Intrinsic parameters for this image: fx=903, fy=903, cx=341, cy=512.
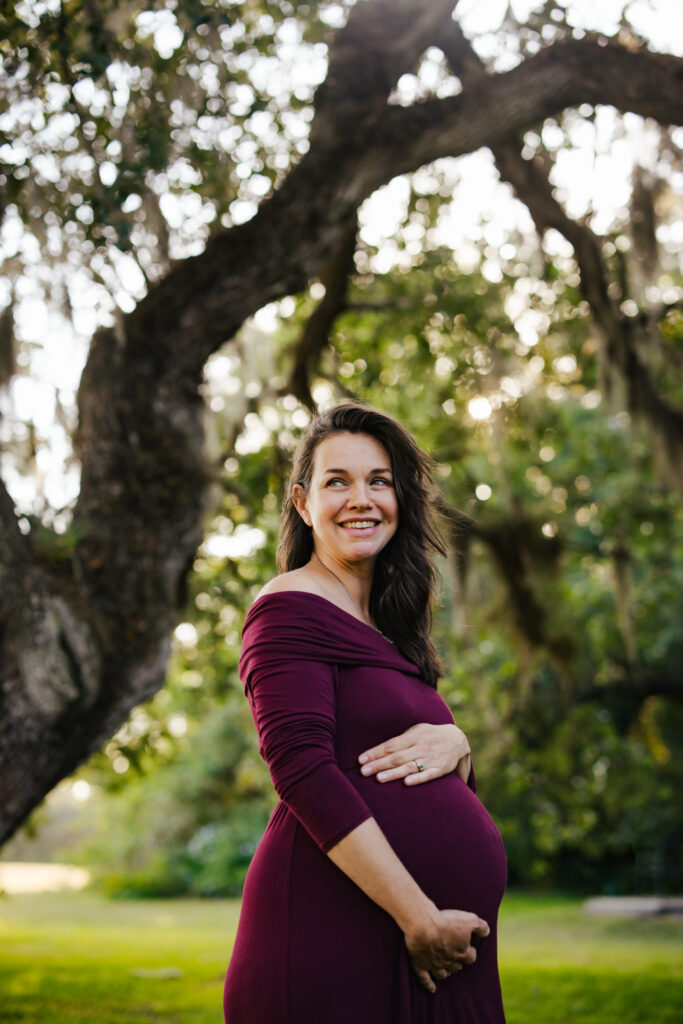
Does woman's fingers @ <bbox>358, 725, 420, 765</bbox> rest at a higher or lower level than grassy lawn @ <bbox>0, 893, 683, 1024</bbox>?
higher

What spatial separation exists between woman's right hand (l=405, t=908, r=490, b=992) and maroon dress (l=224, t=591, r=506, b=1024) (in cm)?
3

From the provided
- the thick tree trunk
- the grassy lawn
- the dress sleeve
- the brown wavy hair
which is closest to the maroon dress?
the dress sleeve

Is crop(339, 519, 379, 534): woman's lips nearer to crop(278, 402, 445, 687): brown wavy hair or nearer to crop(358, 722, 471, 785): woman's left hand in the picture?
crop(278, 402, 445, 687): brown wavy hair

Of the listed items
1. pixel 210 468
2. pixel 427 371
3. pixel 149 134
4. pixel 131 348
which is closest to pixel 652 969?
pixel 427 371

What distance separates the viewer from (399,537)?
223 cm

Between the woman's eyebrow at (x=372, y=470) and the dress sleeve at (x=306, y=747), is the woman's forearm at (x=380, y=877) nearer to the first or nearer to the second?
the dress sleeve at (x=306, y=747)

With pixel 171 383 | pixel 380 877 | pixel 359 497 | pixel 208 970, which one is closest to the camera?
pixel 380 877

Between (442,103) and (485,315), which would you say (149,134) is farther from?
(485,315)

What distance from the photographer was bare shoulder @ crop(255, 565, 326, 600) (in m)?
1.88

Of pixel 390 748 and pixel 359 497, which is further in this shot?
pixel 359 497

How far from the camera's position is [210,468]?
400 cm

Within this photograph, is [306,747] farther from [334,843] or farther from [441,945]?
[441,945]

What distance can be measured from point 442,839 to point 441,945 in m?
0.21

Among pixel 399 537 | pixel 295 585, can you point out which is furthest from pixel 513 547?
pixel 295 585
